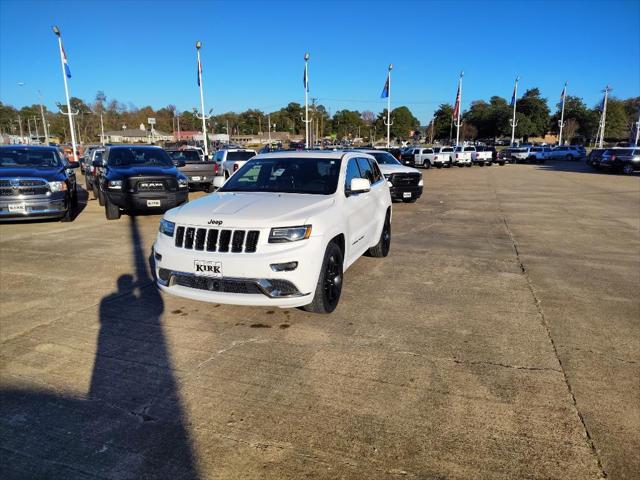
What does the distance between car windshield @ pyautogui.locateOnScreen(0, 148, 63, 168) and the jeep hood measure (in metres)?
7.54

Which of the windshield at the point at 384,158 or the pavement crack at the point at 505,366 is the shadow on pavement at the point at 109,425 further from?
the windshield at the point at 384,158

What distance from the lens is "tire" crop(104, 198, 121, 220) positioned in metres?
10.7

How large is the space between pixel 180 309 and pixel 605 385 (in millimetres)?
4078

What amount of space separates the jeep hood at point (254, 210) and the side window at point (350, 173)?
21.2 inches

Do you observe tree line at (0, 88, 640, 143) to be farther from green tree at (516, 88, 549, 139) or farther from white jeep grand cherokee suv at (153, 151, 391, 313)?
white jeep grand cherokee suv at (153, 151, 391, 313)

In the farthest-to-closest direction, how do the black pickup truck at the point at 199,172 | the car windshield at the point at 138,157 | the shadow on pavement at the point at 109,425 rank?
the black pickup truck at the point at 199,172, the car windshield at the point at 138,157, the shadow on pavement at the point at 109,425

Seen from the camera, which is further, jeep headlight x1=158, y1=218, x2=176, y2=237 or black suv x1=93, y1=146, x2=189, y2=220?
black suv x1=93, y1=146, x2=189, y2=220

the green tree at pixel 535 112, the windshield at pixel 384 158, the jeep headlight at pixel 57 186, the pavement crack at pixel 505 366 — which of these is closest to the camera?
the pavement crack at pixel 505 366

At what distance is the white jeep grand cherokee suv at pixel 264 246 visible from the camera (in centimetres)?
399

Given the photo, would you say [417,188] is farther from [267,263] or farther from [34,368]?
[34,368]

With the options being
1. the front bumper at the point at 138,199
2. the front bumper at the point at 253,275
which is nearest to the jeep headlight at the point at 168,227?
the front bumper at the point at 253,275

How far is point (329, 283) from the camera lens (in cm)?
466

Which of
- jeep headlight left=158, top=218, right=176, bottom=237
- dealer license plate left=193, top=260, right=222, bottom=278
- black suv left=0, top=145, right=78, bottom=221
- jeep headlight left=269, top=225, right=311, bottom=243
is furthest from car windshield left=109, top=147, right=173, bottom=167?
jeep headlight left=269, top=225, right=311, bottom=243

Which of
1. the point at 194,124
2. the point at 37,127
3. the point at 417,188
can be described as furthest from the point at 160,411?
the point at 194,124
